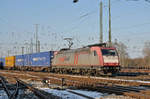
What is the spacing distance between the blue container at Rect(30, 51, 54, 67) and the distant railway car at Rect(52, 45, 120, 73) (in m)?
7.39

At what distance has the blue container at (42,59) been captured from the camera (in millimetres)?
37594

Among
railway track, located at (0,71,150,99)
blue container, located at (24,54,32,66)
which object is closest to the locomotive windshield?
railway track, located at (0,71,150,99)

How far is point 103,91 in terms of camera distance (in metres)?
13.7

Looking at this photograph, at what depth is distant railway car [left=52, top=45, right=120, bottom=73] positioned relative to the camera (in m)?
24.2

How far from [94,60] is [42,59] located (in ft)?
55.0

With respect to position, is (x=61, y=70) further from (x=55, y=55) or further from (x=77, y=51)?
(x=77, y=51)

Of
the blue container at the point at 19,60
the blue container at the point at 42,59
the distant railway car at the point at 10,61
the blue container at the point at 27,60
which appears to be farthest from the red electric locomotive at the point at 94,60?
the distant railway car at the point at 10,61

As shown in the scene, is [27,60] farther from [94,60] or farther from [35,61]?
[94,60]

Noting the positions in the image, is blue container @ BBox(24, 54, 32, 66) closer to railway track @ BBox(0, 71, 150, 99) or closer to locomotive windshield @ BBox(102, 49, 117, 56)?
locomotive windshield @ BBox(102, 49, 117, 56)

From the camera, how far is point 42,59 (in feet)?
131

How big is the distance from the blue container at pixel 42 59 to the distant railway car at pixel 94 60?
7394 millimetres

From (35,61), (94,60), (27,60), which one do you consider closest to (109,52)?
(94,60)

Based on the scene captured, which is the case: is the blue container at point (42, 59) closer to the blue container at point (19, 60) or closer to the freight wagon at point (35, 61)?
the freight wagon at point (35, 61)

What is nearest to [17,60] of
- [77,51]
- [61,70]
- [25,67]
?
[25,67]
